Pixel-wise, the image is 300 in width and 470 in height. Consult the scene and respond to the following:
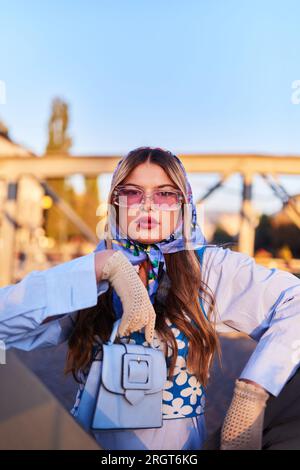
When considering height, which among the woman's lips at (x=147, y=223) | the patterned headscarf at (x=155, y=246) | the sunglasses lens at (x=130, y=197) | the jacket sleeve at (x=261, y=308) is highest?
the sunglasses lens at (x=130, y=197)

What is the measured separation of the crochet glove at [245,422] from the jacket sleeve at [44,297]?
0.40m

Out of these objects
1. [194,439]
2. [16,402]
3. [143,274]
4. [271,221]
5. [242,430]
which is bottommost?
[271,221]

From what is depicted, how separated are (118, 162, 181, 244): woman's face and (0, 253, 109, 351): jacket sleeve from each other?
27 centimetres

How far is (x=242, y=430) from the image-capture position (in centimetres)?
98

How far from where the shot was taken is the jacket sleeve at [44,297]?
3.28 ft

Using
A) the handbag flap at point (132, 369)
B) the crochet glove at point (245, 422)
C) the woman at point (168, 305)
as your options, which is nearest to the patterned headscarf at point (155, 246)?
the woman at point (168, 305)

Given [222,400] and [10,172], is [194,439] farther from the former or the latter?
[10,172]

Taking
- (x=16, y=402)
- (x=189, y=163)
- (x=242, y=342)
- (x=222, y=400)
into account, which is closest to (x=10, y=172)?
(x=189, y=163)

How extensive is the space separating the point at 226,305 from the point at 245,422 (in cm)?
38

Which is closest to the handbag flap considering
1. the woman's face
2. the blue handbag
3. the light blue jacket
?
the blue handbag

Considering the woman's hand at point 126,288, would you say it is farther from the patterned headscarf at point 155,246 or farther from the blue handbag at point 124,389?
the patterned headscarf at point 155,246

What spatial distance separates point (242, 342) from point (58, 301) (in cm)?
480

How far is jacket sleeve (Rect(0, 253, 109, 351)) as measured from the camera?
1.00m

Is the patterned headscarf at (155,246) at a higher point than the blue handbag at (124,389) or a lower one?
higher
